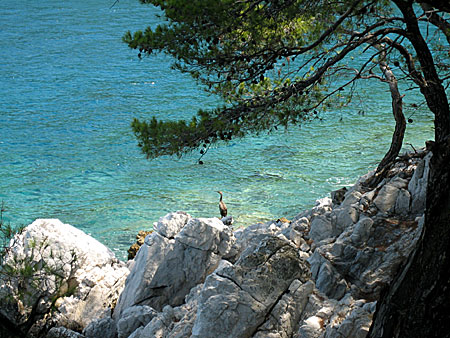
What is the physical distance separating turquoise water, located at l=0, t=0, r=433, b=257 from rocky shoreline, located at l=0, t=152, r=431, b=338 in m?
3.95

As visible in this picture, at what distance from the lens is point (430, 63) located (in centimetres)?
681

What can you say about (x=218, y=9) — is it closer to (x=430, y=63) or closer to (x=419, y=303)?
(x=430, y=63)

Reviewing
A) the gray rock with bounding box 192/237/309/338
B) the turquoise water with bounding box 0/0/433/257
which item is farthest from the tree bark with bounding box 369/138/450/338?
the turquoise water with bounding box 0/0/433/257

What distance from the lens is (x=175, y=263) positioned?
873cm

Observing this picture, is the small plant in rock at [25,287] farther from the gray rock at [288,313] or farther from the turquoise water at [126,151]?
the turquoise water at [126,151]

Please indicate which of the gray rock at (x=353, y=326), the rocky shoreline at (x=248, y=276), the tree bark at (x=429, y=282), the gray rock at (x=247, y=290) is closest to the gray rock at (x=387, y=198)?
the rocky shoreline at (x=248, y=276)

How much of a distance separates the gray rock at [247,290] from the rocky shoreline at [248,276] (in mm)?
12

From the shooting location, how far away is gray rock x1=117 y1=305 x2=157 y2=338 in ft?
25.8

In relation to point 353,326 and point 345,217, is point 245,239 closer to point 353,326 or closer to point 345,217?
point 345,217

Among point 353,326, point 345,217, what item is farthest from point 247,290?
point 345,217

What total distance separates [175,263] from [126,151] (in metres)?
10.6

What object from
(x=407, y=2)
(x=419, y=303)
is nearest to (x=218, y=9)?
(x=407, y=2)

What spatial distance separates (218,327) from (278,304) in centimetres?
75

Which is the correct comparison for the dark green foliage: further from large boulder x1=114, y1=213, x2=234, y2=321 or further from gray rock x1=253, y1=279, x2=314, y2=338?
large boulder x1=114, y1=213, x2=234, y2=321
